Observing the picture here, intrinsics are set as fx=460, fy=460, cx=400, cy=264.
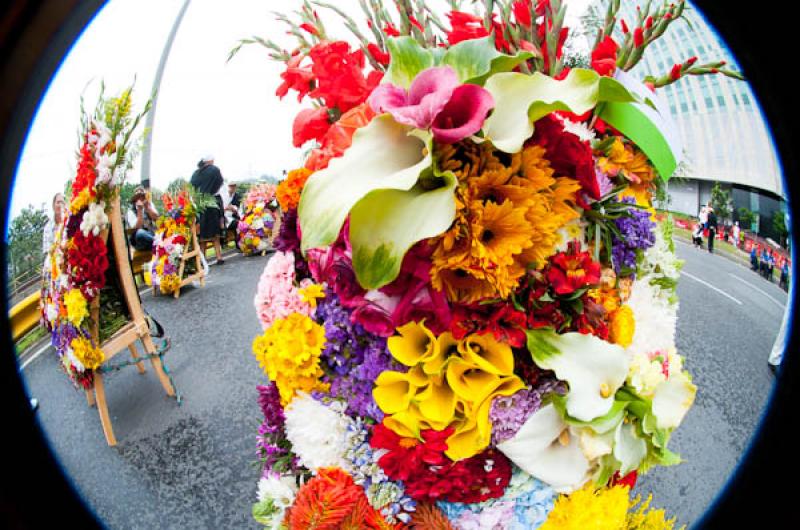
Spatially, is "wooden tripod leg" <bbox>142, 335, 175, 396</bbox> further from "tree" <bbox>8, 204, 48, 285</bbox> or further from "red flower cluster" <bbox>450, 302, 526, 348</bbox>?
"red flower cluster" <bbox>450, 302, 526, 348</bbox>

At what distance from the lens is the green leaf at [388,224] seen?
0.47m

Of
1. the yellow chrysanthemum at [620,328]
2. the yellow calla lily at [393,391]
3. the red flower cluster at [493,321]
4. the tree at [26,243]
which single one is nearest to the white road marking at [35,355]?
the tree at [26,243]

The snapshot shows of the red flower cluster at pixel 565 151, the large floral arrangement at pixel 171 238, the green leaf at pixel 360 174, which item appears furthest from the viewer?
the large floral arrangement at pixel 171 238

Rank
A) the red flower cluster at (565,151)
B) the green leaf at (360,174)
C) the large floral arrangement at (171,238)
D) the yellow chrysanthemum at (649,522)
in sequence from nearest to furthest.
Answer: the green leaf at (360,174), the red flower cluster at (565,151), the large floral arrangement at (171,238), the yellow chrysanthemum at (649,522)

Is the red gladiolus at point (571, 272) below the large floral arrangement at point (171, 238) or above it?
below

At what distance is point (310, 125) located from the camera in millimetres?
664

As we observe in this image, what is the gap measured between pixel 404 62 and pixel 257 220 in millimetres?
334

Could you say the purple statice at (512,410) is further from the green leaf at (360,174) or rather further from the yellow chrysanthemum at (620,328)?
the green leaf at (360,174)

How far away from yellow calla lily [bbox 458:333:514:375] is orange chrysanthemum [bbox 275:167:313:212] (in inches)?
11.9

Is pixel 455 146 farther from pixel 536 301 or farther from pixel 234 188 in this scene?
pixel 234 188

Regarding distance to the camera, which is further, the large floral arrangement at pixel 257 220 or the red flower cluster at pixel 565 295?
the large floral arrangement at pixel 257 220

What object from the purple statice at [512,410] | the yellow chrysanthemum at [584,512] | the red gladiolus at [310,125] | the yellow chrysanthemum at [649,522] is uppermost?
the red gladiolus at [310,125]

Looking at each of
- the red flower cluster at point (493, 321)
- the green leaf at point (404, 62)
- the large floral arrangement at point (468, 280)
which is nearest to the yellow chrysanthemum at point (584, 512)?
the large floral arrangement at point (468, 280)

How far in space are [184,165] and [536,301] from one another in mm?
512
